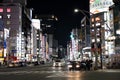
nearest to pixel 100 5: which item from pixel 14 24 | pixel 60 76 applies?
pixel 14 24

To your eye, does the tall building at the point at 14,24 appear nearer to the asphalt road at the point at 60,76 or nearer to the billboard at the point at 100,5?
the billboard at the point at 100,5

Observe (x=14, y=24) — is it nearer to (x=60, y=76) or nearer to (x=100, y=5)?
(x=100, y=5)

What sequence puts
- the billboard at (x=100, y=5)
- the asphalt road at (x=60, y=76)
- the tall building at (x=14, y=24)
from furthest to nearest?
the tall building at (x=14, y=24) → the billboard at (x=100, y=5) → the asphalt road at (x=60, y=76)

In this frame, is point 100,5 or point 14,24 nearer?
point 100,5

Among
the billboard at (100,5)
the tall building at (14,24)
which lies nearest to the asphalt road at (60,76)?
the billboard at (100,5)

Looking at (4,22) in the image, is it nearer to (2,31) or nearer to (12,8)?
(12,8)

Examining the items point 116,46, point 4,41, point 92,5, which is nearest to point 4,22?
point 4,41

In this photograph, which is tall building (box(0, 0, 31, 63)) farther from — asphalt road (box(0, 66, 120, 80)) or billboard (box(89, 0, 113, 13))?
asphalt road (box(0, 66, 120, 80))

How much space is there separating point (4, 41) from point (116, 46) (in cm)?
5167

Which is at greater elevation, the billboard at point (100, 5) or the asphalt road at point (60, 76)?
the billboard at point (100, 5)

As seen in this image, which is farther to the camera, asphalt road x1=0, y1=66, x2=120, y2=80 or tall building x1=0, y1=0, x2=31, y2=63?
tall building x1=0, y1=0, x2=31, y2=63

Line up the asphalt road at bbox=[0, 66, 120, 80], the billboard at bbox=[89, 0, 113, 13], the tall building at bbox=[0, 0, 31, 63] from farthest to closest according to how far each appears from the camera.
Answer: the tall building at bbox=[0, 0, 31, 63]
the billboard at bbox=[89, 0, 113, 13]
the asphalt road at bbox=[0, 66, 120, 80]

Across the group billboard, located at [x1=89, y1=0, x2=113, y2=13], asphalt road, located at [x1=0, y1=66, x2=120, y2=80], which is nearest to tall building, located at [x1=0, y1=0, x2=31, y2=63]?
billboard, located at [x1=89, y1=0, x2=113, y2=13]

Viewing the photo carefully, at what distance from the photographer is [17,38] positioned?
17425 centimetres
